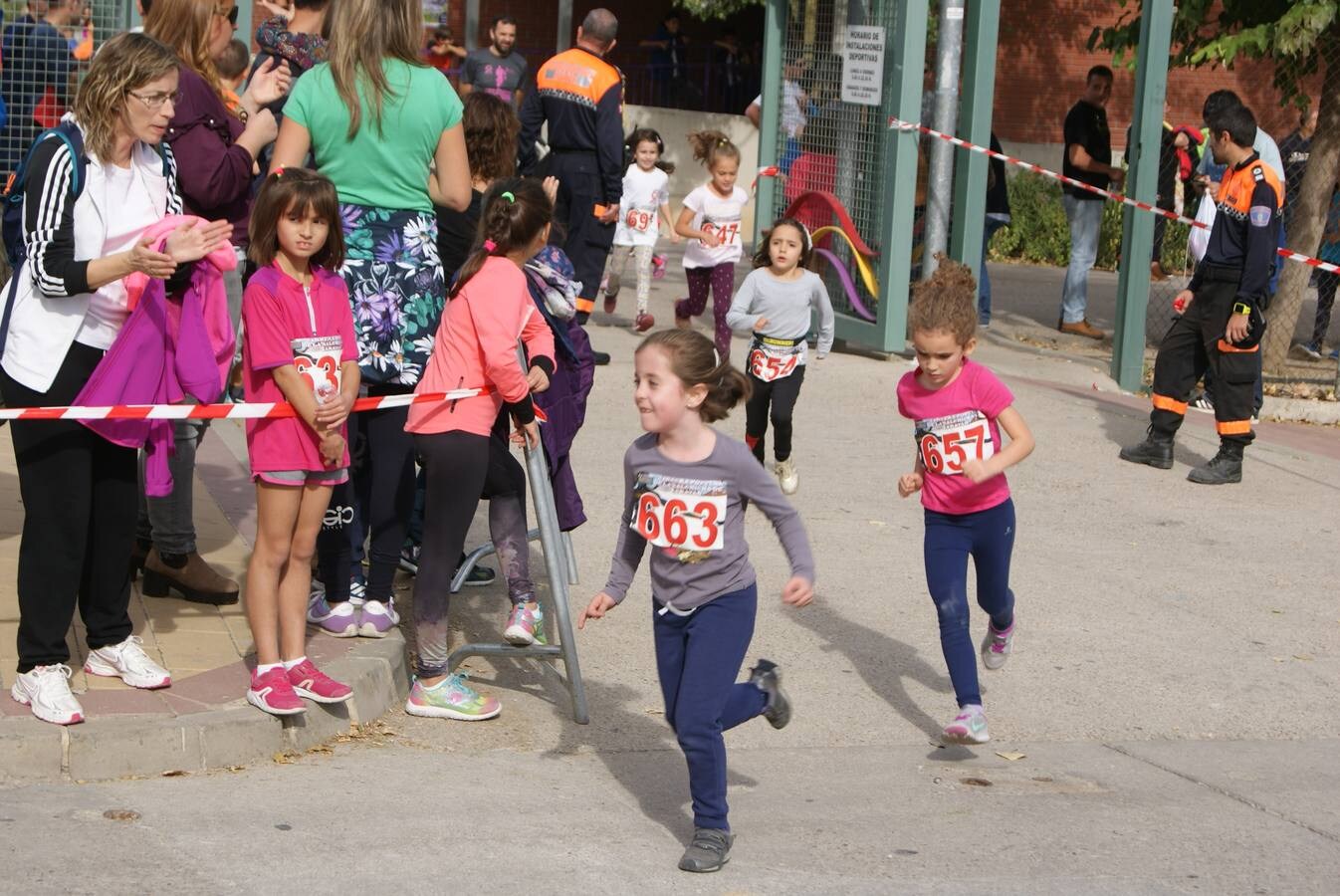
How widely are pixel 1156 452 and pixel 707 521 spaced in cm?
585

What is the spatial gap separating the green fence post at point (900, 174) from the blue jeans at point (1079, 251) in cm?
291

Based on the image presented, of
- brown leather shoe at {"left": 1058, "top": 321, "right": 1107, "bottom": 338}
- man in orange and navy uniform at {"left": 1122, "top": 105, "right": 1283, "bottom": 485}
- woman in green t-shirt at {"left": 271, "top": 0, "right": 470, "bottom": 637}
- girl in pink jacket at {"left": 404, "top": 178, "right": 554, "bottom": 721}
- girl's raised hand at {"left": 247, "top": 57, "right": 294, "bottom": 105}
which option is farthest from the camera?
brown leather shoe at {"left": 1058, "top": 321, "right": 1107, "bottom": 338}

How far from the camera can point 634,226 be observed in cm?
1320

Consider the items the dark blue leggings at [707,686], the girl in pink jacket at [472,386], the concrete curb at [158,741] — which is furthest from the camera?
the girl in pink jacket at [472,386]

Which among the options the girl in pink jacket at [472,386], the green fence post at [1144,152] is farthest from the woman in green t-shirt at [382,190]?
the green fence post at [1144,152]

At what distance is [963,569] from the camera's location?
19.2 feet

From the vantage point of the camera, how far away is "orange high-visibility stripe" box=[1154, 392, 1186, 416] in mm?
9922

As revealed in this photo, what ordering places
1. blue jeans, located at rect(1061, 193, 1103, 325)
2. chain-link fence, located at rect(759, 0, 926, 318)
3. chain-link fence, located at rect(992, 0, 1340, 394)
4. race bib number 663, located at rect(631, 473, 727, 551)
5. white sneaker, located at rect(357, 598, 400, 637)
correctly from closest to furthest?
race bib number 663, located at rect(631, 473, 727, 551) → white sneaker, located at rect(357, 598, 400, 637) → chain-link fence, located at rect(759, 0, 926, 318) → chain-link fence, located at rect(992, 0, 1340, 394) → blue jeans, located at rect(1061, 193, 1103, 325)

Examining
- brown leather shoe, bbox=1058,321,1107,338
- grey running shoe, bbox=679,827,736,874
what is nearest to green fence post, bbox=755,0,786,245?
brown leather shoe, bbox=1058,321,1107,338

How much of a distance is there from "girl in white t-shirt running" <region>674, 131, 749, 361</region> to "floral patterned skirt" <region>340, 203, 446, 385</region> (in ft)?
19.1

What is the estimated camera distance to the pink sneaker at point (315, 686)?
537 cm

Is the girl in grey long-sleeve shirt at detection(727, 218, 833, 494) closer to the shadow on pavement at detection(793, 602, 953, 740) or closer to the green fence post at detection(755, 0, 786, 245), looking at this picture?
the shadow on pavement at detection(793, 602, 953, 740)

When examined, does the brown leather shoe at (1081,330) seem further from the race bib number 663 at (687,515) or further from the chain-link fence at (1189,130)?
the race bib number 663 at (687,515)

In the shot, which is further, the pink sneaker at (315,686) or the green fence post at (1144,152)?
the green fence post at (1144,152)
